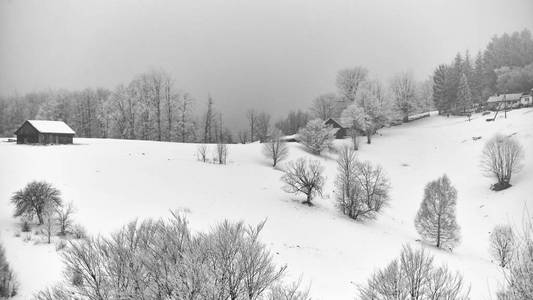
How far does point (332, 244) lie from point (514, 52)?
323 ft

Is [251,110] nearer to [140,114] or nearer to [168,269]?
[140,114]

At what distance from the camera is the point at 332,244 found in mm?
26797

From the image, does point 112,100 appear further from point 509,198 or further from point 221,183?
point 509,198

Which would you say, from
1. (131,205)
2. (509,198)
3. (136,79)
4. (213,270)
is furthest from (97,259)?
(136,79)

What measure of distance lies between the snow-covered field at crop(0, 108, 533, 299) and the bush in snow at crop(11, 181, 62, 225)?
3.14 feet

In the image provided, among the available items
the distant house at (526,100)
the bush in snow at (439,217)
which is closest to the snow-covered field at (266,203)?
the bush in snow at (439,217)

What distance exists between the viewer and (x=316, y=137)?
55.3m

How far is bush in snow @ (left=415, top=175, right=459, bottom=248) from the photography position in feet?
98.9

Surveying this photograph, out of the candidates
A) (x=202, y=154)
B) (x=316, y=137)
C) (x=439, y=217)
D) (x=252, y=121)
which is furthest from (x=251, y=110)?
(x=439, y=217)

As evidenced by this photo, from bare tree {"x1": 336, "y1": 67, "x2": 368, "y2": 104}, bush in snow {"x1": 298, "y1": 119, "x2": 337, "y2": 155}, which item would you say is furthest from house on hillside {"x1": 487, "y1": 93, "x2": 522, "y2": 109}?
bush in snow {"x1": 298, "y1": 119, "x2": 337, "y2": 155}

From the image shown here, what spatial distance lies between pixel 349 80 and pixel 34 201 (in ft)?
273

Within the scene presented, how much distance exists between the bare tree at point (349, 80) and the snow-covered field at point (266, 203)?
4130 cm

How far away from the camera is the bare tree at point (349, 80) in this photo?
299 feet

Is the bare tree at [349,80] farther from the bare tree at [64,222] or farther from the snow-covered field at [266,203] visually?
the bare tree at [64,222]
